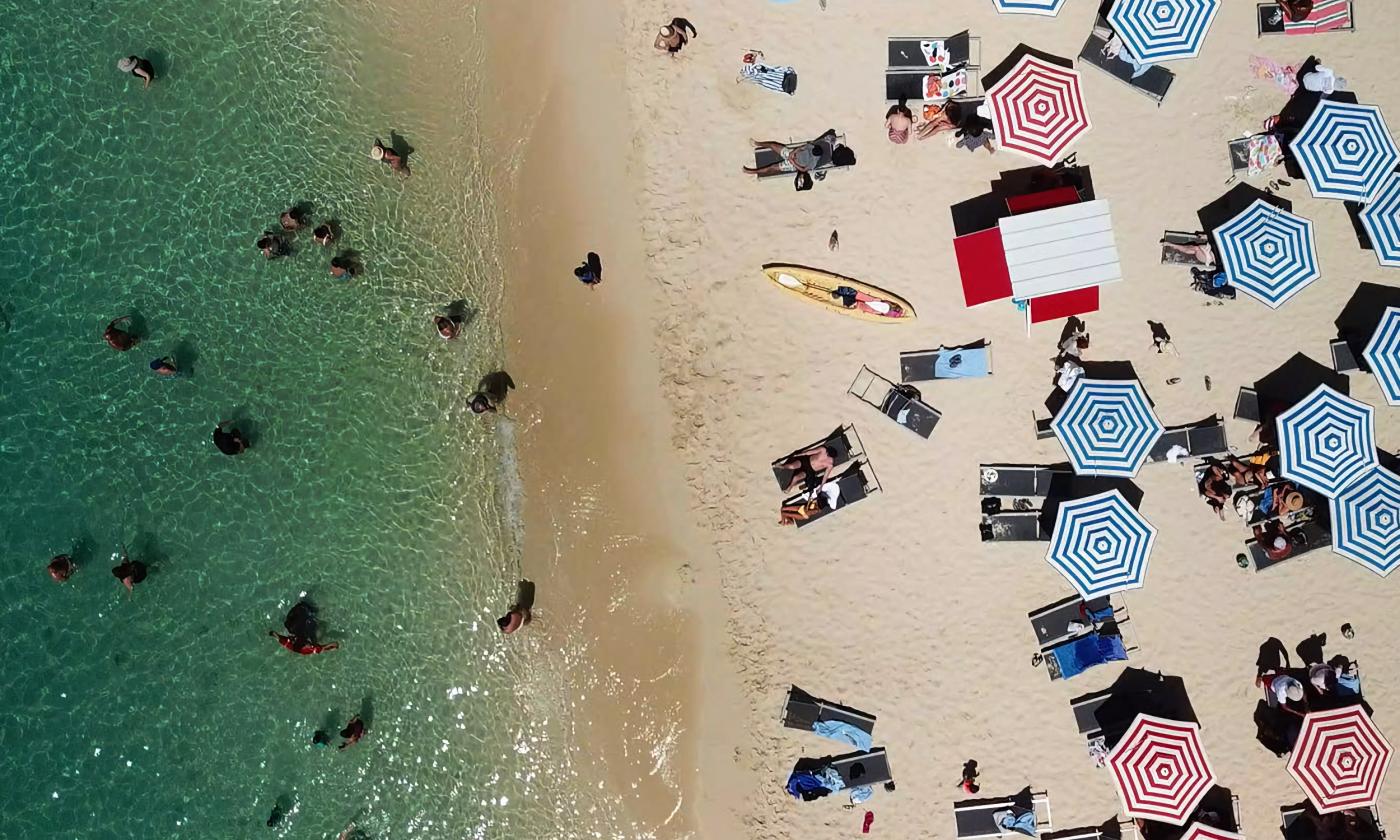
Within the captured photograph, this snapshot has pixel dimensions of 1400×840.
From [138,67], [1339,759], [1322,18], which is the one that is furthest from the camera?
[138,67]

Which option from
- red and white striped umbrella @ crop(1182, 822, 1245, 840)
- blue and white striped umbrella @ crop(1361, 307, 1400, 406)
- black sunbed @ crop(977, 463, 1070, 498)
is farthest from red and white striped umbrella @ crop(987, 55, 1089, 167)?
red and white striped umbrella @ crop(1182, 822, 1245, 840)

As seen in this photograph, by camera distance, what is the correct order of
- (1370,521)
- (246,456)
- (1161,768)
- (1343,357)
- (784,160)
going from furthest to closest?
(246,456) → (1343,357) → (784,160) → (1370,521) → (1161,768)

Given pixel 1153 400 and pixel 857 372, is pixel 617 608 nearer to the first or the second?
pixel 857 372

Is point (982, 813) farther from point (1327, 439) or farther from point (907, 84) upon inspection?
point (907, 84)

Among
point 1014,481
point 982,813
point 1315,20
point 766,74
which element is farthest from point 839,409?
point 1315,20

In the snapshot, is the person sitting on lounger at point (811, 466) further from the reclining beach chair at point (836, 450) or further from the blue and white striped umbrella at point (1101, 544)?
the blue and white striped umbrella at point (1101, 544)

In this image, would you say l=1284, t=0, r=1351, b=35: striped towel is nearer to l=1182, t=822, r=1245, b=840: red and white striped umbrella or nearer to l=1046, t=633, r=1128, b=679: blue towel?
l=1046, t=633, r=1128, b=679: blue towel

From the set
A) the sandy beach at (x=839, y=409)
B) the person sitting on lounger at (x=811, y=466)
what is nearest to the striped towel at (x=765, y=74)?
the sandy beach at (x=839, y=409)
